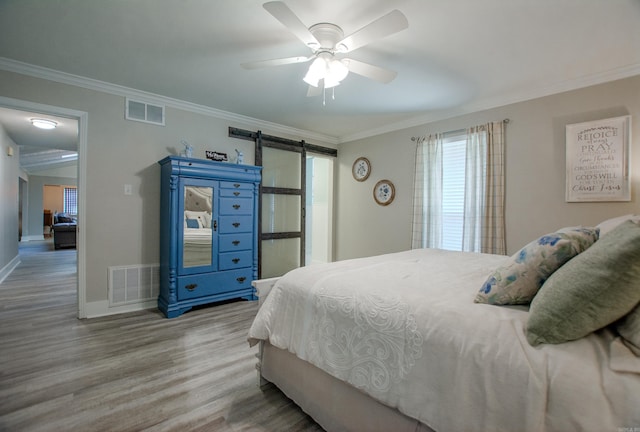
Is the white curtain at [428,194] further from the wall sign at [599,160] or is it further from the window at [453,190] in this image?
the wall sign at [599,160]

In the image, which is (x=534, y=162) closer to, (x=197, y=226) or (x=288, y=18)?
(x=288, y=18)

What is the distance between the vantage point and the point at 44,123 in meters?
4.17

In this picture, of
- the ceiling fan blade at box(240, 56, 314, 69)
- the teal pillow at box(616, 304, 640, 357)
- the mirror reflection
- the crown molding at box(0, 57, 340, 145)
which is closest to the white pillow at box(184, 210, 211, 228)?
the mirror reflection

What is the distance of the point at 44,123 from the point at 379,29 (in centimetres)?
499

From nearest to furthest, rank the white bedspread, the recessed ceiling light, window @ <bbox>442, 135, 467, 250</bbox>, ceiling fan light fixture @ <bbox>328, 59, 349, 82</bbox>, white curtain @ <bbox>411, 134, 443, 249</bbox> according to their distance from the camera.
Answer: the white bedspread, ceiling fan light fixture @ <bbox>328, 59, 349, 82</bbox>, window @ <bbox>442, 135, 467, 250</bbox>, white curtain @ <bbox>411, 134, 443, 249</bbox>, the recessed ceiling light

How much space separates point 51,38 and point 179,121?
1.39 metres

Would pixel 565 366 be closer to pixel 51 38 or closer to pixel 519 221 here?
Answer: pixel 519 221

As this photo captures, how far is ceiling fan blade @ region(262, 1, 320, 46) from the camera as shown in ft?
5.12

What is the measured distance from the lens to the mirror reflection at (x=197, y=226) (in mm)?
3232

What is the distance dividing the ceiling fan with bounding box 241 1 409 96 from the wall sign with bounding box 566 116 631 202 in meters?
2.06

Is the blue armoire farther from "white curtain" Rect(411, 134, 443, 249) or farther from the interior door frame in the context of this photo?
"white curtain" Rect(411, 134, 443, 249)

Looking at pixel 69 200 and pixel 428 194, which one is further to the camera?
pixel 69 200

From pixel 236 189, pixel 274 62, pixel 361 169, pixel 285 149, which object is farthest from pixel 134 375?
pixel 361 169

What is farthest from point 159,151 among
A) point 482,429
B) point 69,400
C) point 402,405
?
point 482,429
